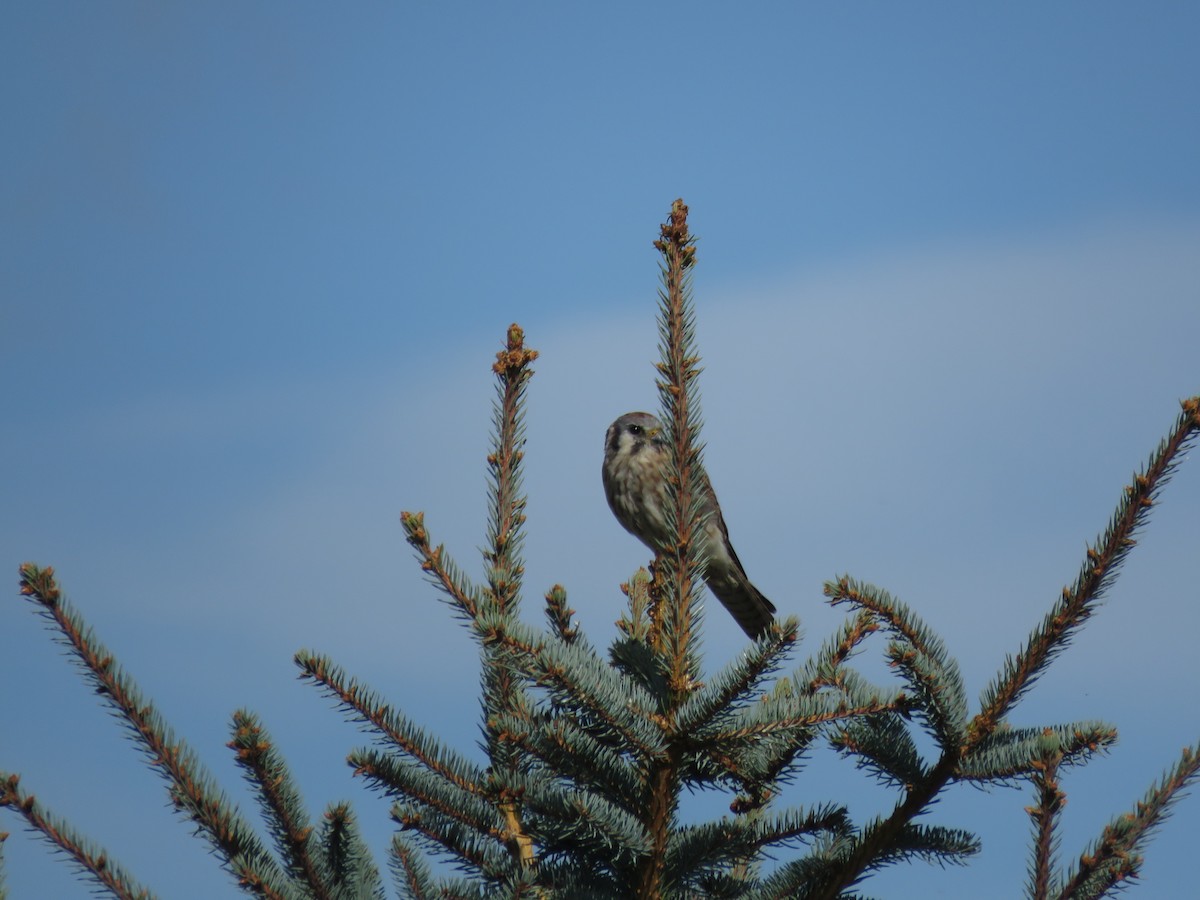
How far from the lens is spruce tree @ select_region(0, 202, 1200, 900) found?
245 cm

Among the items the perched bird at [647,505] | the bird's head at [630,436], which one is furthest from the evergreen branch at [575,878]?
the bird's head at [630,436]

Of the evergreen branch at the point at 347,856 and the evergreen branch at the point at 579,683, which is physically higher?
the evergreen branch at the point at 579,683

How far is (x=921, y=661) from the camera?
245 cm

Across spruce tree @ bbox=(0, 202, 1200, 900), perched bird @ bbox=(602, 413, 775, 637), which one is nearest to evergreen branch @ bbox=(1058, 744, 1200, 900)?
spruce tree @ bbox=(0, 202, 1200, 900)

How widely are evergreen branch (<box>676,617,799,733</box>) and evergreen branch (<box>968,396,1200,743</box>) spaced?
1.54ft

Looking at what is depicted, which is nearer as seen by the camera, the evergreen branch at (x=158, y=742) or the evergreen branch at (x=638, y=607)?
the evergreen branch at (x=158, y=742)

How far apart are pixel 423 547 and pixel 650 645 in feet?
2.61

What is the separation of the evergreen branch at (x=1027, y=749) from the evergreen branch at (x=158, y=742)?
57.8 inches

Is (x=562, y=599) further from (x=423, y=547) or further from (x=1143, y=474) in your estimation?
(x=1143, y=474)

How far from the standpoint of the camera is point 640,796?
2.62 metres

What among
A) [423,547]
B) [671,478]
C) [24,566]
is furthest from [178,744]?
[671,478]

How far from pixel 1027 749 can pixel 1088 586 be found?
1.20 feet

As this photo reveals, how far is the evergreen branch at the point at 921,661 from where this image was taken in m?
2.46

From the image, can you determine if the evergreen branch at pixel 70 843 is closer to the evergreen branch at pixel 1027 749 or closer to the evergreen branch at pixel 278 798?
the evergreen branch at pixel 278 798
